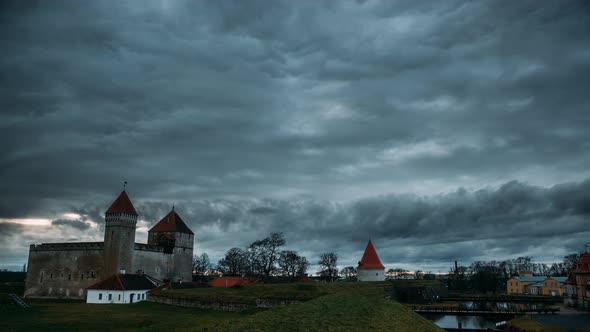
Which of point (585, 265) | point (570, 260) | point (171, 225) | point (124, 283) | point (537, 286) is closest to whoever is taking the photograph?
point (124, 283)

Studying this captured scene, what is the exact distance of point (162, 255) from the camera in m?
64.9

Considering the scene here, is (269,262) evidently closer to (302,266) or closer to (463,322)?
(302,266)

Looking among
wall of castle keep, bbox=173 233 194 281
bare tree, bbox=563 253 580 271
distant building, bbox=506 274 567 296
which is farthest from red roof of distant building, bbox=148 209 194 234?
bare tree, bbox=563 253 580 271

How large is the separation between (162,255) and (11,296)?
2013 cm

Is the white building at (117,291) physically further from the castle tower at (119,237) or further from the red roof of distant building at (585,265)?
the red roof of distant building at (585,265)

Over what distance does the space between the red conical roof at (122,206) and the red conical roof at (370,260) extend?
40167mm

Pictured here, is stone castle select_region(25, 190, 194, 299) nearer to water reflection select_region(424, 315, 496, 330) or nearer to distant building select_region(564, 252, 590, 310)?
water reflection select_region(424, 315, 496, 330)

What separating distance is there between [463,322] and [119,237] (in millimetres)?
44240

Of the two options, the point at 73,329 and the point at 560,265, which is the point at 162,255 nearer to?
the point at 73,329

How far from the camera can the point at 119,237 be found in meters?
56.8

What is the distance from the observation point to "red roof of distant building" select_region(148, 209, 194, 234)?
6881 centimetres

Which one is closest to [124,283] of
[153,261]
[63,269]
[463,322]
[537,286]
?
[153,261]

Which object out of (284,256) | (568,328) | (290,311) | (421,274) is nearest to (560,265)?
(421,274)

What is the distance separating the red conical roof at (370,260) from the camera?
76562 millimetres
